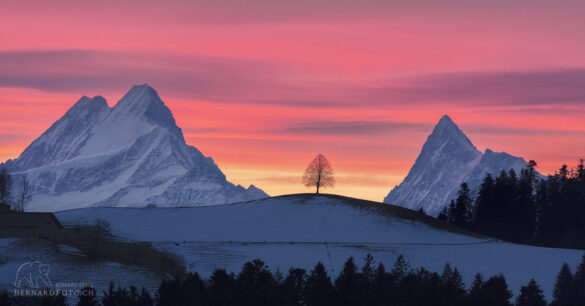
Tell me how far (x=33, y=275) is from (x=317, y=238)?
55.5m

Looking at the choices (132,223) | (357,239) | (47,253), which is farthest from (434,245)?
(47,253)

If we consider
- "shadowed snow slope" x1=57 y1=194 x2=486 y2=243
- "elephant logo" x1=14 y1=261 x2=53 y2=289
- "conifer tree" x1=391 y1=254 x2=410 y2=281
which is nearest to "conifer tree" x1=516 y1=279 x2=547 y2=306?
"conifer tree" x1=391 y1=254 x2=410 y2=281

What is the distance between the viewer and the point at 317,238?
6324 inches

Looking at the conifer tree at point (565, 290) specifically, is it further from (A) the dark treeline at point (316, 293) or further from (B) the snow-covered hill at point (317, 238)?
(B) the snow-covered hill at point (317, 238)

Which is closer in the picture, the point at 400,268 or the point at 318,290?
the point at 318,290

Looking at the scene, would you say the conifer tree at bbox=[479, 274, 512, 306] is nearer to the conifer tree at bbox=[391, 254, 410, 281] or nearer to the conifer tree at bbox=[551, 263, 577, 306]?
the conifer tree at bbox=[551, 263, 577, 306]

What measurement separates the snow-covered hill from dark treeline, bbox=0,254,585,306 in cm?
1915

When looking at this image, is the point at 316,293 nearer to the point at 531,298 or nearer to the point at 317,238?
the point at 531,298

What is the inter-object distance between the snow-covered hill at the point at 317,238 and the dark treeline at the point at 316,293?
754 inches

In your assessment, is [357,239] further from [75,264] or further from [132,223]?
[75,264]

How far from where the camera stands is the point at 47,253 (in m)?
130

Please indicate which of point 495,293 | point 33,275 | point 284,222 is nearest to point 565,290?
point 495,293

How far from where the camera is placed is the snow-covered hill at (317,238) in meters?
145

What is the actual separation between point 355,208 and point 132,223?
44269 millimetres
